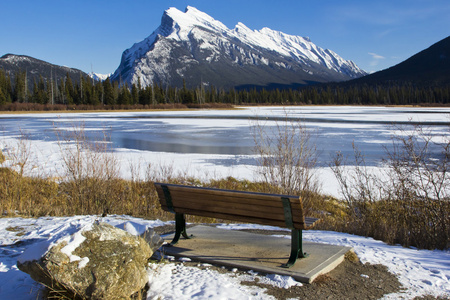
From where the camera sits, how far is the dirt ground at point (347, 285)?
3.53 meters

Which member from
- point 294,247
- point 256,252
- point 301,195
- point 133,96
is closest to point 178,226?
point 256,252

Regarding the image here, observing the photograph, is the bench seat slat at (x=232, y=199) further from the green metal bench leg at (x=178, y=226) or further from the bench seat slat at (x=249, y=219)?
the green metal bench leg at (x=178, y=226)

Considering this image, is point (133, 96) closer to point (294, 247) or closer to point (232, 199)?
point (232, 199)

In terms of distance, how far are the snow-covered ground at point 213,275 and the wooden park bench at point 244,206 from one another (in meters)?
0.48

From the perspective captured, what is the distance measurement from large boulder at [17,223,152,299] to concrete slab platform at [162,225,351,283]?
1.06m

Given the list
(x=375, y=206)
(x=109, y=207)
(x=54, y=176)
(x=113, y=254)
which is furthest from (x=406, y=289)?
(x=54, y=176)

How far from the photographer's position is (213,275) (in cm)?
391

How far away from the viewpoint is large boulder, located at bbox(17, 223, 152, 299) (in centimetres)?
314

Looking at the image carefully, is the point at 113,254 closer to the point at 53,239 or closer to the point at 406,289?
the point at 53,239

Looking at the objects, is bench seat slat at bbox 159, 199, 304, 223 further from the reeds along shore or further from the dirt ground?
the reeds along shore

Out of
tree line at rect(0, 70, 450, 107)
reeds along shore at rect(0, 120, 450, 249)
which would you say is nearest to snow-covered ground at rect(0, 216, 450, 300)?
reeds along shore at rect(0, 120, 450, 249)

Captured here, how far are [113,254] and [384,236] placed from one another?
3758 millimetres

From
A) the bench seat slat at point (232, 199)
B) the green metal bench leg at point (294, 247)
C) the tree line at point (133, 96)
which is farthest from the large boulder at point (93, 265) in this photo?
the tree line at point (133, 96)

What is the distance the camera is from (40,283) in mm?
3465
